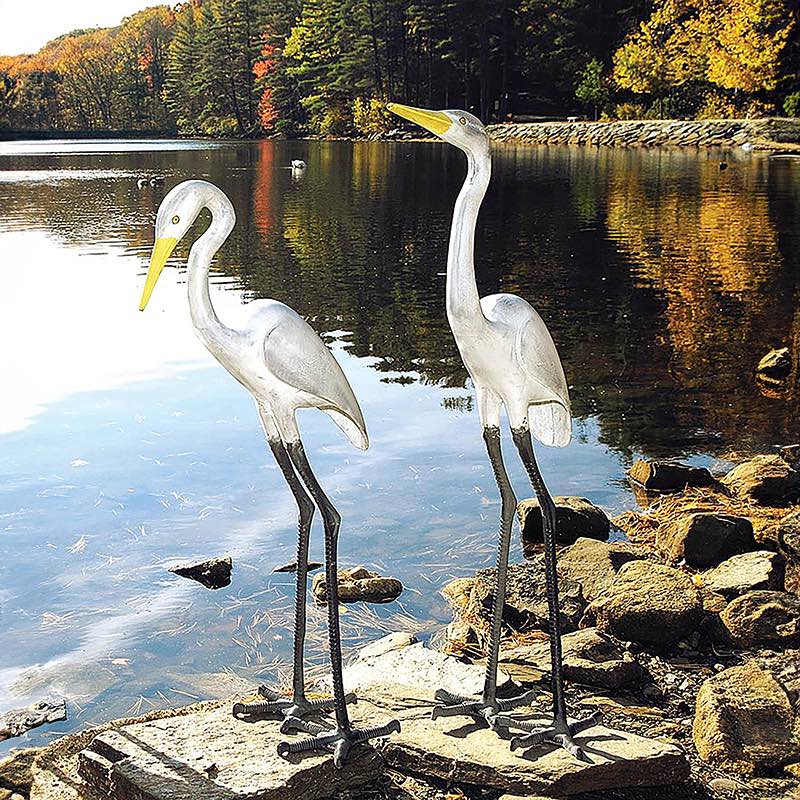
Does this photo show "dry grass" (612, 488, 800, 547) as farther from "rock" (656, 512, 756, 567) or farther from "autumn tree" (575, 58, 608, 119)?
"autumn tree" (575, 58, 608, 119)

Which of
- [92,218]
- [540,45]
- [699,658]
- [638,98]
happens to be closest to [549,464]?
[699,658]

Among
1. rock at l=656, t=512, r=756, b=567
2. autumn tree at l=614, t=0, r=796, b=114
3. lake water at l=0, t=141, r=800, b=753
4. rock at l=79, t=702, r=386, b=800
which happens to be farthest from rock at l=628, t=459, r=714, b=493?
autumn tree at l=614, t=0, r=796, b=114

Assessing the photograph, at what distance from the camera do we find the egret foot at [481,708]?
3.91m

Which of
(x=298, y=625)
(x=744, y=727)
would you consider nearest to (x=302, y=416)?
(x=298, y=625)

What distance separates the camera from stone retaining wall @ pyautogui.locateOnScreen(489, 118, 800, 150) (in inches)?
1727

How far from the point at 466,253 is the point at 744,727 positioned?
6.36ft

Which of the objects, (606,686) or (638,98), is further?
(638,98)

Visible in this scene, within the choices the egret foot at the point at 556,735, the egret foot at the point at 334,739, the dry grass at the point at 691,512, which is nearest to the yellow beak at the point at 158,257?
the egret foot at the point at 334,739

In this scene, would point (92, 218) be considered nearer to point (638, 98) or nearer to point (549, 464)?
point (549, 464)

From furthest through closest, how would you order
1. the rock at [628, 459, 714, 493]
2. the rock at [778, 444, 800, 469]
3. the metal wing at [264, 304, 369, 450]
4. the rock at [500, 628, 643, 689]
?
the rock at [778, 444, 800, 469]
the rock at [628, 459, 714, 493]
the rock at [500, 628, 643, 689]
the metal wing at [264, 304, 369, 450]

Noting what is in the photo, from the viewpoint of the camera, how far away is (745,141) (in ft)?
147

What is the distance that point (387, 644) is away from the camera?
5.11 meters

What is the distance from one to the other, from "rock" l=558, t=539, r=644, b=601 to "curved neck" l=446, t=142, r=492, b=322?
2.30 meters

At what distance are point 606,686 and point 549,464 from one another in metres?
3.67
